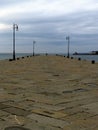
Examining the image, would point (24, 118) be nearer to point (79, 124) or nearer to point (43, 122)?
point (43, 122)

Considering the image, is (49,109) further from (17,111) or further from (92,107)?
(92,107)

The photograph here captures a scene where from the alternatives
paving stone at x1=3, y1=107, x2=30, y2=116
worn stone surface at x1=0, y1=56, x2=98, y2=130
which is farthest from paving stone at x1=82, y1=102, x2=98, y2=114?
paving stone at x1=3, y1=107, x2=30, y2=116

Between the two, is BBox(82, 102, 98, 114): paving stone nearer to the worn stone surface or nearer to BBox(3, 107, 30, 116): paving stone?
the worn stone surface

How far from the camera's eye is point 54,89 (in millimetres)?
11727

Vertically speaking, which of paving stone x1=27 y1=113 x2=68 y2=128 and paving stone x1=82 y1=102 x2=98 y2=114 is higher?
paving stone x1=82 y1=102 x2=98 y2=114

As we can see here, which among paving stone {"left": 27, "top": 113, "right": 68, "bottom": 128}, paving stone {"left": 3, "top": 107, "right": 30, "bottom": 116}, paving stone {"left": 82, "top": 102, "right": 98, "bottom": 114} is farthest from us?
paving stone {"left": 82, "top": 102, "right": 98, "bottom": 114}

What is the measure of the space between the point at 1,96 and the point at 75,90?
291 centimetres

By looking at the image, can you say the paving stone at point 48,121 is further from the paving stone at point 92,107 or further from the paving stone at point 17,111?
the paving stone at point 92,107

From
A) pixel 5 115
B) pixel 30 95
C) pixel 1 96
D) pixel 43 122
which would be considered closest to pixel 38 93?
pixel 30 95

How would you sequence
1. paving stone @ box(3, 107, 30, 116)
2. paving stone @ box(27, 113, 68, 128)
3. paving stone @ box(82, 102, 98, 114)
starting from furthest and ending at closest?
paving stone @ box(82, 102, 98, 114) < paving stone @ box(3, 107, 30, 116) < paving stone @ box(27, 113, 68, 128)

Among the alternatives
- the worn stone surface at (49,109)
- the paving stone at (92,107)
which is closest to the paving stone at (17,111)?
the worn stone surface at (49,109)

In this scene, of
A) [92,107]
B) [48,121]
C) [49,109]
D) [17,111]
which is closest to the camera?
[48,121]

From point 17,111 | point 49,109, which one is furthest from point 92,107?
point 17,111

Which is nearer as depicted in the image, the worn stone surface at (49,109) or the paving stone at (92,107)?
the worn stone surface at (49,109)
